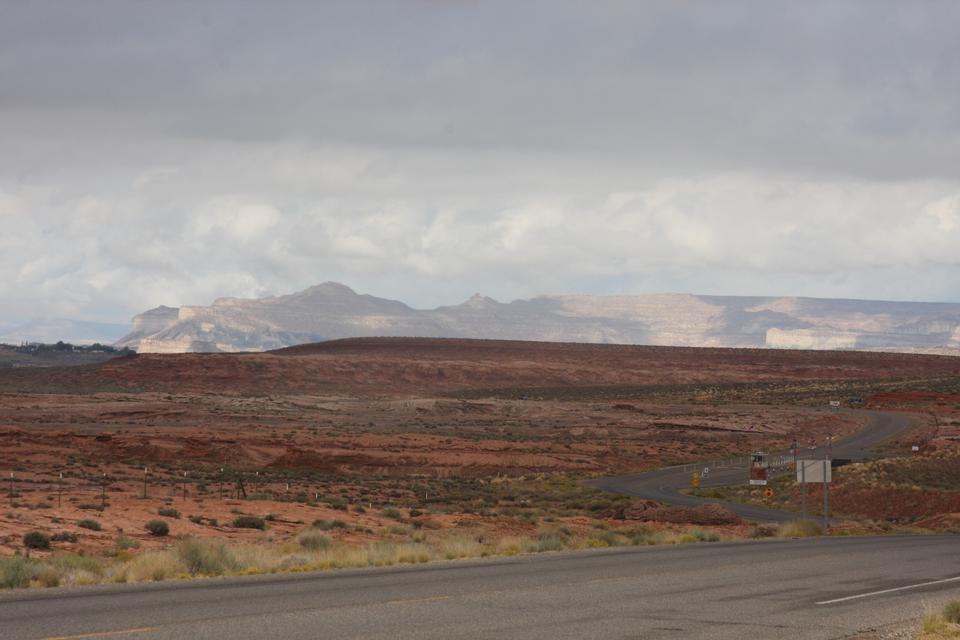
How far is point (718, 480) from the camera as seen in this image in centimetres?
6228

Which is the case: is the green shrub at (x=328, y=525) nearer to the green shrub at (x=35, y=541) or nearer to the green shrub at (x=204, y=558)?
the green shrub at (x=35, y=541)

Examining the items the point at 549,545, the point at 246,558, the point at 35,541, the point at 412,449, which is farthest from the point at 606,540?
the point at 412,449

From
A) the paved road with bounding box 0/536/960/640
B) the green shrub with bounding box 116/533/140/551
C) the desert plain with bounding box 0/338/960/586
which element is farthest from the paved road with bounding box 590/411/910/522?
the green shrub with bounding box 116/533/140/551

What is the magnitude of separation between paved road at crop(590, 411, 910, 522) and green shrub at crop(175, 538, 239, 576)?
2900 centimetres

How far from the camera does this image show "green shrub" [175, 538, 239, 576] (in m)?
21.0

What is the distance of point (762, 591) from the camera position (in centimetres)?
1891

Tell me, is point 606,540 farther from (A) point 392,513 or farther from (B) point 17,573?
(B) point 17,573

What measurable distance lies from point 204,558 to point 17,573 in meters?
3.73

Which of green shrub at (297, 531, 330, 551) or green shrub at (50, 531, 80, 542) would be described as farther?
green shrub at (50, 531, 80, 542)

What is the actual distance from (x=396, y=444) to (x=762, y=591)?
57930 mm

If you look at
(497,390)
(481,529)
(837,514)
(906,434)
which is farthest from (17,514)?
(497,390)

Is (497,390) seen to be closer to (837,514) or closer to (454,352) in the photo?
(454,352)

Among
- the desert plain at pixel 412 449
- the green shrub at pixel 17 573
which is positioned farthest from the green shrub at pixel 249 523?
the green shrub at pixel 17 573

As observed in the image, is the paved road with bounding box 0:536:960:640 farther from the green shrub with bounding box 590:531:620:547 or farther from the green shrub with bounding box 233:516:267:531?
the green shrub with bounding box 233:516:267:531
